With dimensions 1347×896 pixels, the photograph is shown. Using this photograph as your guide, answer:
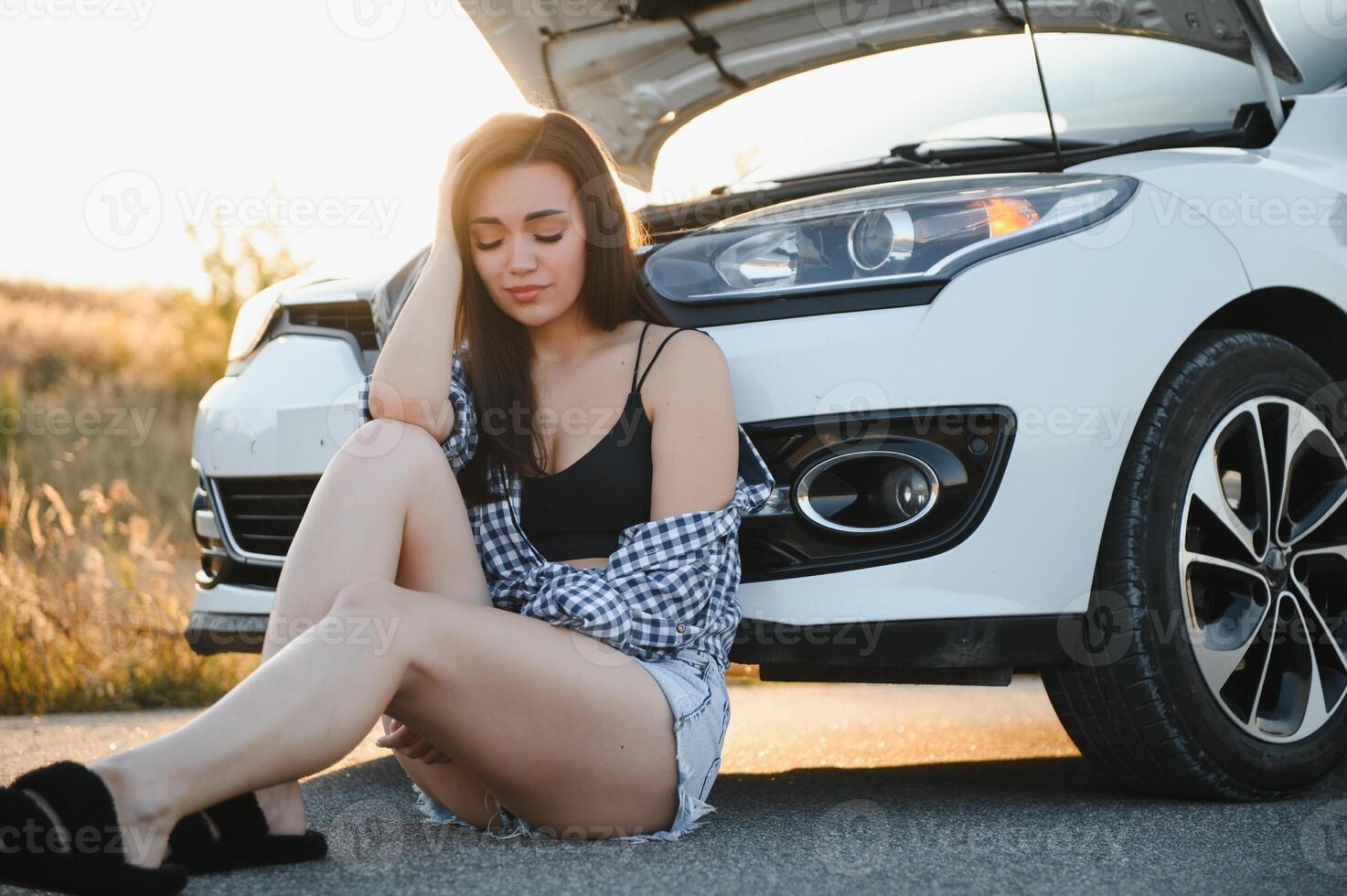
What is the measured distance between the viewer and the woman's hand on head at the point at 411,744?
7.66 ft

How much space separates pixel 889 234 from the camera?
2.51 meters

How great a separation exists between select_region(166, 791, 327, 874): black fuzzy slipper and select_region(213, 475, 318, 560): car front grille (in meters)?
1.10

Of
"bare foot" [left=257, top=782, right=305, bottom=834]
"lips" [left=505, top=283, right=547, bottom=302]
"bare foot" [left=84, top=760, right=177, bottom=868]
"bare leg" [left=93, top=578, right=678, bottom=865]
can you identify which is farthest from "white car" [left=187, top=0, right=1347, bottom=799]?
"bare foot" [left=84, top=760, right=177, bottom=868]

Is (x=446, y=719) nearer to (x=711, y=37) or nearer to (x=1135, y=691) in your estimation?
(x=1135, y=691)

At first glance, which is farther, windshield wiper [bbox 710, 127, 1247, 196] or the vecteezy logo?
windshield wiper [bbox 710, 127, 1247, 196]

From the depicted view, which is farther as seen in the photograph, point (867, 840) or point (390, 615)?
point (867, 840)

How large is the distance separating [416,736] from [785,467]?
78 centimetres

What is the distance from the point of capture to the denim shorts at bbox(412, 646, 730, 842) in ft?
7.42

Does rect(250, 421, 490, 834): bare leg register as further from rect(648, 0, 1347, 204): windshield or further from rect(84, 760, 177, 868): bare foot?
rect(648, 0, 1347, 204): windshield

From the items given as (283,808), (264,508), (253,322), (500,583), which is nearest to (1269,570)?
(500,583)

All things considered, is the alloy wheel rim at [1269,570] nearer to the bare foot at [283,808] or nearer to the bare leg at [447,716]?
the bare leg at [447,716]

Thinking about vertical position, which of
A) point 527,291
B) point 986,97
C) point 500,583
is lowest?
point 500,583

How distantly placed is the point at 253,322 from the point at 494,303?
3.44 feet

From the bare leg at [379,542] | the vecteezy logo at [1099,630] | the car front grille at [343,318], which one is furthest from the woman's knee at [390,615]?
the car front grille at [343,318]
